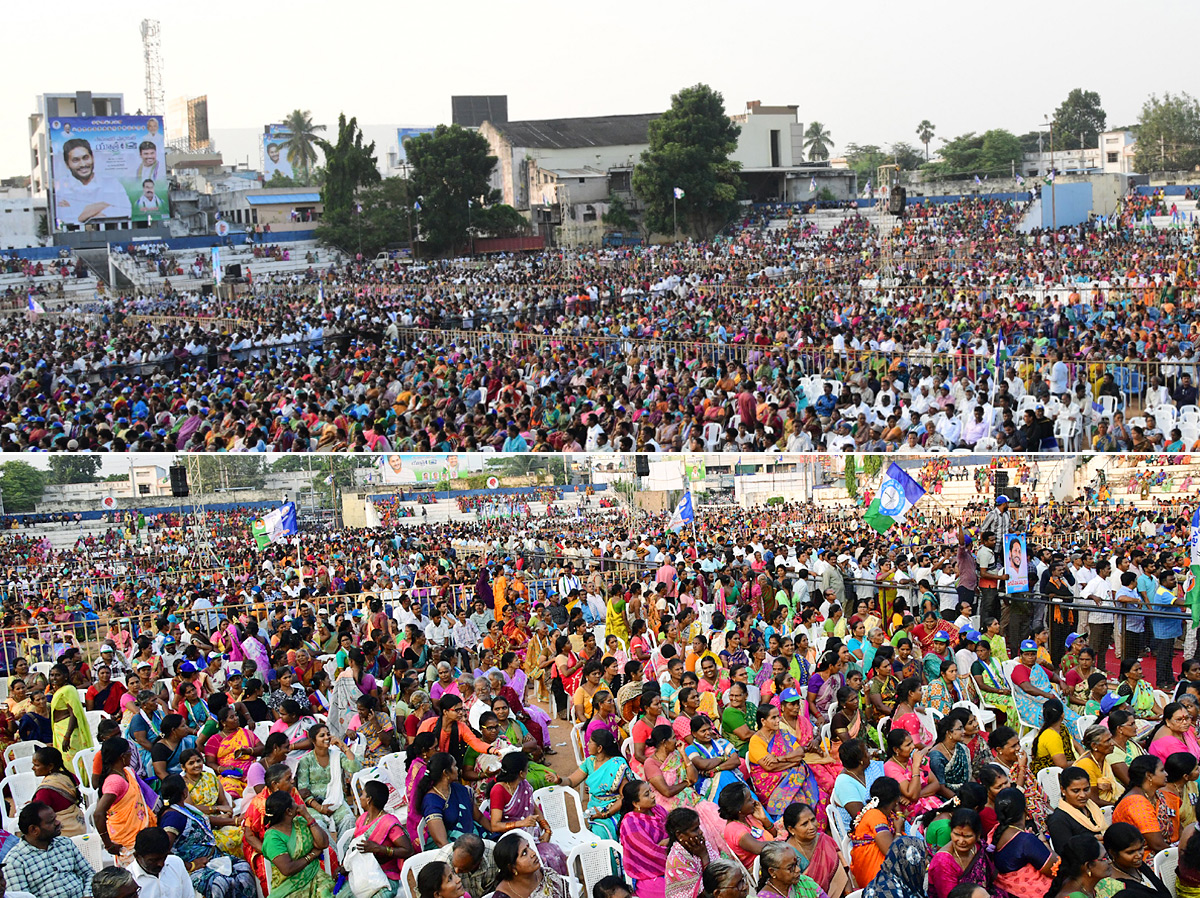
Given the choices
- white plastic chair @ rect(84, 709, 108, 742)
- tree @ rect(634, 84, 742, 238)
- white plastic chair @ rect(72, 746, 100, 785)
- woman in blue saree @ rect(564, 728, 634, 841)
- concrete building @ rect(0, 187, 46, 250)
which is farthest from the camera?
concrete building @ rect(0, 187, 46, 250)

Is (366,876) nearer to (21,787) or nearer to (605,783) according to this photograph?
(605,783)

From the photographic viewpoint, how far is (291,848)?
3.96m

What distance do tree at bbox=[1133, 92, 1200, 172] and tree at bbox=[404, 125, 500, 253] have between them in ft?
101

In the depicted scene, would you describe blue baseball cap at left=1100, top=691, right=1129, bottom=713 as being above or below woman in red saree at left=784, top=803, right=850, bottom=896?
below

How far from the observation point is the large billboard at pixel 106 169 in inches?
1665

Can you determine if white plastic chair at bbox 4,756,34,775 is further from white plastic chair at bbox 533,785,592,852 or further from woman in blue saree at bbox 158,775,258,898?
white plastic chair at bbox 533,785,592,852

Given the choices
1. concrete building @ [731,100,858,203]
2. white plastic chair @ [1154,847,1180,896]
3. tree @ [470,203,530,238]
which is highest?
concrete building @ [731,100,858,203]

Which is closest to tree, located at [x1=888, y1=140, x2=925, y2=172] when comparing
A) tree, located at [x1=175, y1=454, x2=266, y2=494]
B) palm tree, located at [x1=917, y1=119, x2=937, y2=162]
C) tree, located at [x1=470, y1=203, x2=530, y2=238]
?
palm tree, located at [x1=917, y1=119, x2=937, y2=162]

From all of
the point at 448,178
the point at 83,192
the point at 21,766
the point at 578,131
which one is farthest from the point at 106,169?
the point at 21,766

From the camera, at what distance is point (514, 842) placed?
359 centimetres

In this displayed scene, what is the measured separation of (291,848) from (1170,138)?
56.9m

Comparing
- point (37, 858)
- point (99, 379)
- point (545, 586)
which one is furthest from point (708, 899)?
point (99, 379)

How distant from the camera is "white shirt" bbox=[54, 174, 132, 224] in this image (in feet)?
139

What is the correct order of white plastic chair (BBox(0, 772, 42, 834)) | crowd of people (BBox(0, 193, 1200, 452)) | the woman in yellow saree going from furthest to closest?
crowd of people (BBox(0, 193, 1200, 452)) → the woman in yellow saree → white plastic chair (BBox(0, 772, 42, 834))
